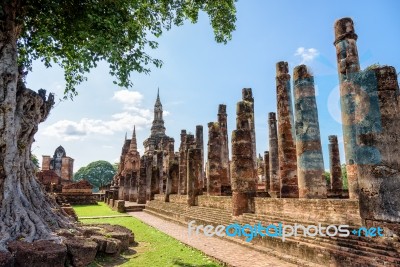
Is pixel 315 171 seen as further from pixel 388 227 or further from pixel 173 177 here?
pixel 173 177

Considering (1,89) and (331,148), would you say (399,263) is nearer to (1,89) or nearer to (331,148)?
(1,89)

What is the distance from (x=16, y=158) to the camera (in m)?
6.70

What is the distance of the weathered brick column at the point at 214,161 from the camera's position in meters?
16.5

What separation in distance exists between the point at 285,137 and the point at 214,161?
17.2 feet

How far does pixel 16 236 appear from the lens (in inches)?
216

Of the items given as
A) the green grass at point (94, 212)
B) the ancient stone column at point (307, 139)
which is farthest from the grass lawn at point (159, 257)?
the green grass at point (94, 212)

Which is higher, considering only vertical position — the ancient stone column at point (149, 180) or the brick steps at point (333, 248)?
the ancient stone column at point (149, 180)

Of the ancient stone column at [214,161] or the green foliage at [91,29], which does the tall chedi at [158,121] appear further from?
the green foliage at [91,29]

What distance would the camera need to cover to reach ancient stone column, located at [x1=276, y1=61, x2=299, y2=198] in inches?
480

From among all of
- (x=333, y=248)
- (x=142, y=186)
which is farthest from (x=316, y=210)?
(x=142, y=186)

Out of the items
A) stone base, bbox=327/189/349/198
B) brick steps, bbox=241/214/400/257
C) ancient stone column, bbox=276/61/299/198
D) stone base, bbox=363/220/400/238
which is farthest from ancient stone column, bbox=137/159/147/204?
stone base, bbox=363/220/400/238

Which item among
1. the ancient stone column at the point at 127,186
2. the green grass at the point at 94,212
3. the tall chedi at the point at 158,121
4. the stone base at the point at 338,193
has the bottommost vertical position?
the green grass at the point at 94,212

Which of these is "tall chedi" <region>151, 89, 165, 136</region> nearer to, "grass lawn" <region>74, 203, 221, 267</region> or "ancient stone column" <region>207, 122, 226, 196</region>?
"ancient stone column" <region>207, 122, 226, 196</region>

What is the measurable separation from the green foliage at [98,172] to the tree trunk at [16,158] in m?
74.7
